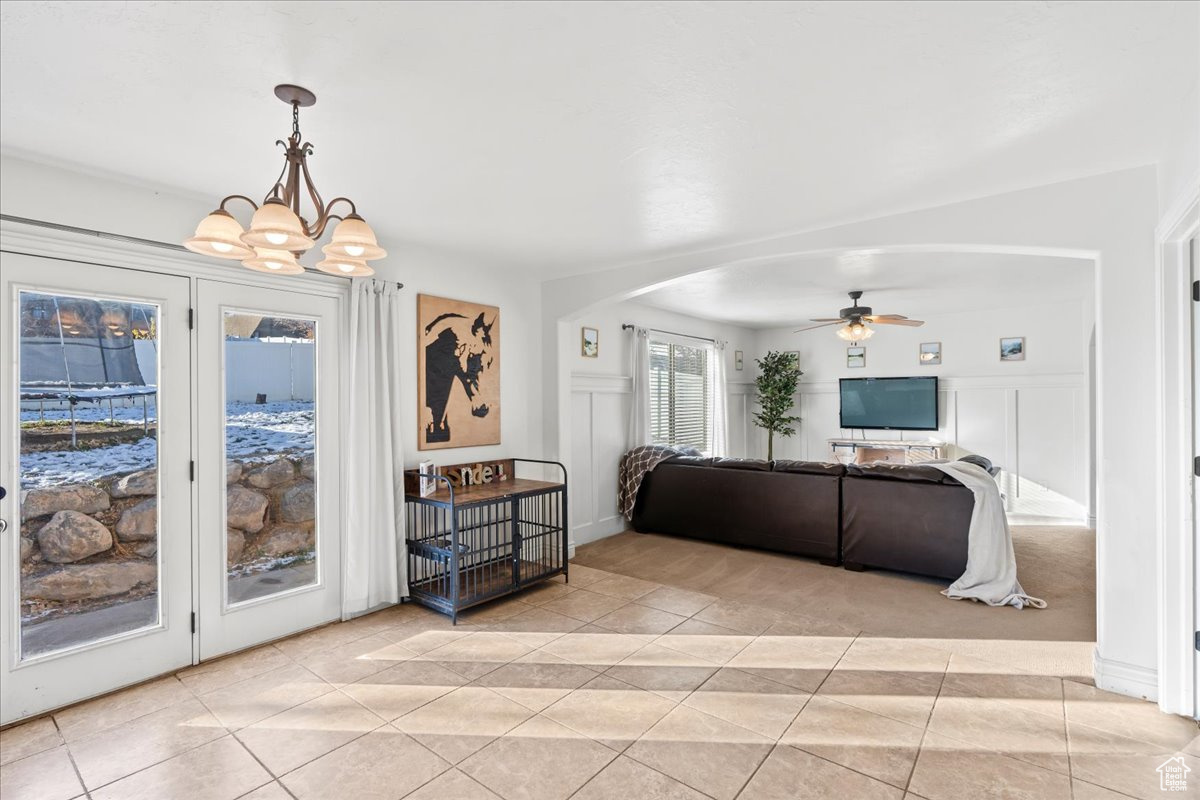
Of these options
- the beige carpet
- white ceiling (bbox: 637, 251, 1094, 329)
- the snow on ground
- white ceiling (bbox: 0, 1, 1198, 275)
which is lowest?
the beige carpet

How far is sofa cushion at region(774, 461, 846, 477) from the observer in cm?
501

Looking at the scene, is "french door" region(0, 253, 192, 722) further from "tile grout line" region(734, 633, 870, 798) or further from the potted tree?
the potted tree

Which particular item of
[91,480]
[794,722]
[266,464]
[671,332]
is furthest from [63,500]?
[671,332]

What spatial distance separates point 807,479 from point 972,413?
358 centimetres

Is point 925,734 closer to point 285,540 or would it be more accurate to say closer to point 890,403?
point 285,540

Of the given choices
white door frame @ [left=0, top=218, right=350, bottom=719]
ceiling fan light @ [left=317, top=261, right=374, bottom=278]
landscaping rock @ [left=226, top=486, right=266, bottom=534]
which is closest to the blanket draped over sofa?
white door frame @ [left=0, top=218, right=350, bottom=719]

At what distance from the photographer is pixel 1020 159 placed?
2.69 meters

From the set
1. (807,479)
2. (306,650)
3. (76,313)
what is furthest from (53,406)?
(807,479)

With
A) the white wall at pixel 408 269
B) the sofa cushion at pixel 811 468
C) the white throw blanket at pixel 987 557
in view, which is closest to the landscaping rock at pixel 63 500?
the white wall at pixel 408 269

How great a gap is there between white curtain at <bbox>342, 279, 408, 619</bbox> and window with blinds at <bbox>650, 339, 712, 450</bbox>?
134 inches

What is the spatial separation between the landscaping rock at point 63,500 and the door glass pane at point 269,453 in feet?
1.85

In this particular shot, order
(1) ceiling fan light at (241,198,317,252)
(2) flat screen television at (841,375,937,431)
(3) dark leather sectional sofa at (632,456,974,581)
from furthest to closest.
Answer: (2) flat screen television at (841,375,937,431) → (3) dark leather sectional sofa at (632,456,974,581) → (1) ceiling fan light at (241,198,317,252)

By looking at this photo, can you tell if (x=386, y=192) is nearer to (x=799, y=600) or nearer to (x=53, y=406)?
(x=53, y=406)

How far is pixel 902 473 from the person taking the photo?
4641mm
